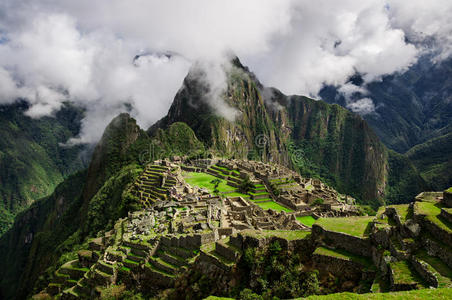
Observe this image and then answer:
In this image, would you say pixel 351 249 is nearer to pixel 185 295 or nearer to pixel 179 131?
pixel 185 295

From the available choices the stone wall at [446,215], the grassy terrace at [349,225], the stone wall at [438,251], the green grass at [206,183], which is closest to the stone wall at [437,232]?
the stone wall at [438,251]

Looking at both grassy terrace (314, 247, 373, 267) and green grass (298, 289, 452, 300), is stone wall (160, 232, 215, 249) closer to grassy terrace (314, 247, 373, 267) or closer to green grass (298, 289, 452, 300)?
grassy terrace (314, 247, 373, 267)

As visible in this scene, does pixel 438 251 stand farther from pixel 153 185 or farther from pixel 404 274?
pixel 153 185

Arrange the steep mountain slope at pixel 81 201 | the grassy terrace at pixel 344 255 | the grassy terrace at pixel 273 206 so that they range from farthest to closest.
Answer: the steep mountain slope at pixel 81 201
the grassy terrace at pixel 273 206
the grassy terrace at pixel 344 255

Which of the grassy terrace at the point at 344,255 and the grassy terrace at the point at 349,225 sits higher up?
the grassy terrace at the point at 349,225

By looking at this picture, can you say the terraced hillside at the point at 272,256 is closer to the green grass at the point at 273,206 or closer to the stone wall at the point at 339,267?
the stone wall at the point at 339,267

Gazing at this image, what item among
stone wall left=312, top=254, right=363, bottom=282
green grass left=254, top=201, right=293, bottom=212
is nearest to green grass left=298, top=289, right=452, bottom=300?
Answer: stone wall left=312, top=254, right=363, bottom=282

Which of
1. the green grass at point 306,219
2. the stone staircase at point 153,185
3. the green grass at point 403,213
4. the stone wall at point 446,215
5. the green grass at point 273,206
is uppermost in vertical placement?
the stone staircase at point 153,185

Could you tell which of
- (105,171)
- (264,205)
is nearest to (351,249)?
(264,205)
